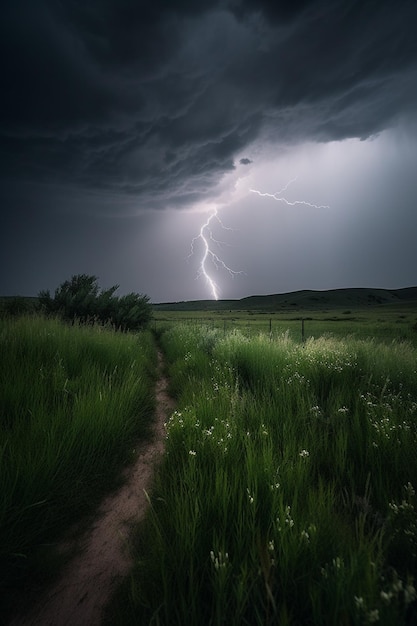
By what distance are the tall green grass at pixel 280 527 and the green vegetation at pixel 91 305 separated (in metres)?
10.1

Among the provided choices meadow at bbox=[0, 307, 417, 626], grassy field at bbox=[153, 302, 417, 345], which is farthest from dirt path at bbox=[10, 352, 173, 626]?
grassy field at bbox=[153, 302, 417, 345]

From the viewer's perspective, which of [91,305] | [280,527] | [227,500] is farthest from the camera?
[91,305]

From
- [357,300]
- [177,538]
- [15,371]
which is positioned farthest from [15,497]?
[357,300]

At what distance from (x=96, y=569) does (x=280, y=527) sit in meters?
1.46

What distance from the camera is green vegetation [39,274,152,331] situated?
1320 centimetres

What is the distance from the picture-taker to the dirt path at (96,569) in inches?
61.6

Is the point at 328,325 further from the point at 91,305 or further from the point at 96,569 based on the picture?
the point at 96,569

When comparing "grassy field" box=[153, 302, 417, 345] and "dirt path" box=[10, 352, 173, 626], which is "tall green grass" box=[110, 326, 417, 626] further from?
"grassy field" box=[153, 302, 417, 345]

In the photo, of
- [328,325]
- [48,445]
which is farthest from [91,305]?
[328,325]

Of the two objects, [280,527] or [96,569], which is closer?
[280,527]

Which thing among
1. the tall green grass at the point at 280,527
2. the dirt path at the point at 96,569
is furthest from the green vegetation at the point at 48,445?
the tall green grass at the point at 280,527

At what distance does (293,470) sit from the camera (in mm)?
2199

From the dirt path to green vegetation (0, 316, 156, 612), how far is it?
0.62ft

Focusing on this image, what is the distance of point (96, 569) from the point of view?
1.87 m
